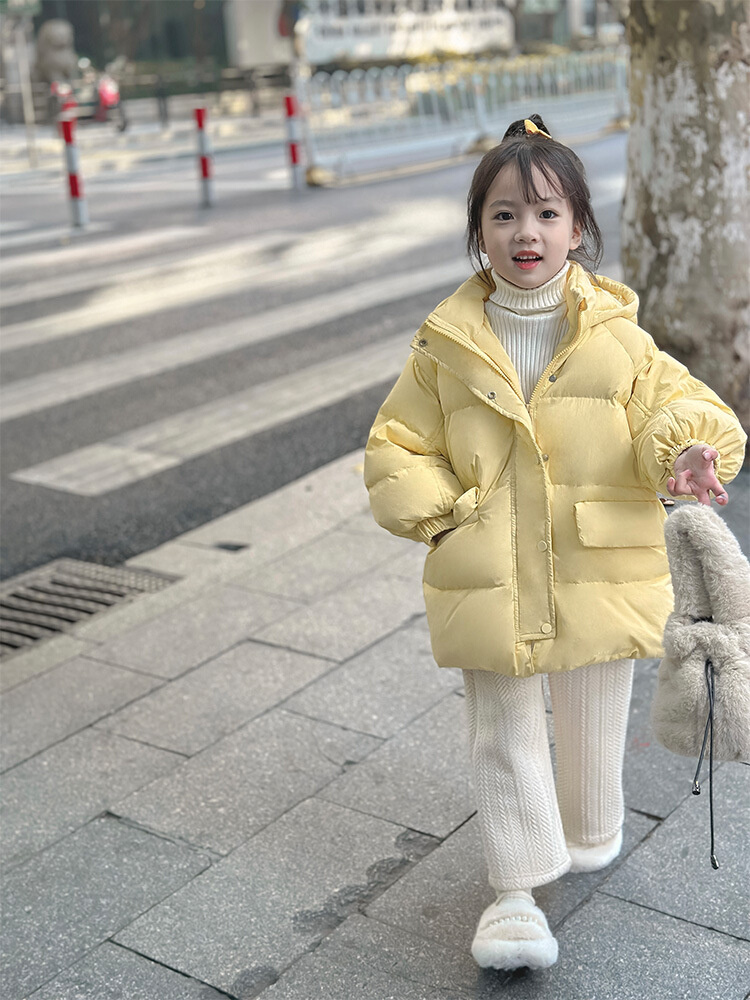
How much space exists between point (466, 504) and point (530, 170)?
2.03 ft

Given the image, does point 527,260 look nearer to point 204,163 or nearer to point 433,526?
point 433,526

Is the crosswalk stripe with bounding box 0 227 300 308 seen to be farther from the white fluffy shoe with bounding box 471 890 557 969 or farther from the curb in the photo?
the white fluffy shoe with bounding box 471 890 557 969

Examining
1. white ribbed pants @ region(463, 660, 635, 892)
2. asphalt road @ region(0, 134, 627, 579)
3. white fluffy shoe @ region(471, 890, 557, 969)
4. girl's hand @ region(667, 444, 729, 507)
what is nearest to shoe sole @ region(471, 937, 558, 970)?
white fluffy shoe @ region(471, 890, 557, 969)

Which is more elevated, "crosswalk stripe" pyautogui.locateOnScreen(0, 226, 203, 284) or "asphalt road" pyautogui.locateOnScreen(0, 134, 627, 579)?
"crosswalk stripe" pyautogui.locateOnScreen(0, 226, 203, 284)

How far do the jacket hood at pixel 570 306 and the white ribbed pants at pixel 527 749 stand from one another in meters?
0.67

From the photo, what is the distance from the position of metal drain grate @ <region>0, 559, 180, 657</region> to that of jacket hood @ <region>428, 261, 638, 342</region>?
8.25ft

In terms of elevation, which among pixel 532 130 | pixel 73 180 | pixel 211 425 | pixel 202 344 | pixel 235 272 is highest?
pixel 532 130

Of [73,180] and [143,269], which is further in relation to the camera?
[73,180]

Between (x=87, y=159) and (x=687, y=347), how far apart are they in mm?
18376

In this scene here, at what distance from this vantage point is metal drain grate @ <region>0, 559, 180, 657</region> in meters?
4.52

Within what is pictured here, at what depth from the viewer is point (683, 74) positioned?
5082 mm

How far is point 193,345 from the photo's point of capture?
847 centimetres

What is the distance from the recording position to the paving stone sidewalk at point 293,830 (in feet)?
8.29

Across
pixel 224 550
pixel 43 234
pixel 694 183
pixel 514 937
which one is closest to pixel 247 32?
pixel 43 234
